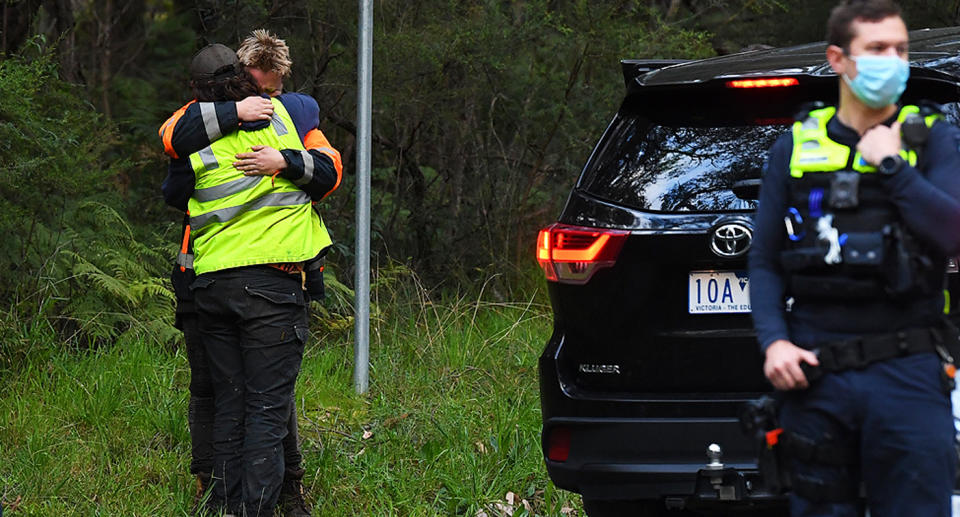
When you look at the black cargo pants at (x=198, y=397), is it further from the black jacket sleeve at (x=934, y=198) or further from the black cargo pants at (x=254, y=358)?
the black jacket sleeve at (x=934, y=198)

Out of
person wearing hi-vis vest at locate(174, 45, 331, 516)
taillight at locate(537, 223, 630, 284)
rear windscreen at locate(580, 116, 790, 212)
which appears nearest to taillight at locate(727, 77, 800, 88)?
rear windscreen at locate(580, 116, 790, 212)

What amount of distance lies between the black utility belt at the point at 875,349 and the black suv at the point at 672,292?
115 centimetres

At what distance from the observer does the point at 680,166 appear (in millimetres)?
4387

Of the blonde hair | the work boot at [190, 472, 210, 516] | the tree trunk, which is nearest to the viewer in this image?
the blonde hair

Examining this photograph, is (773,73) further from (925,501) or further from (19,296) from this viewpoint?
(19,296)

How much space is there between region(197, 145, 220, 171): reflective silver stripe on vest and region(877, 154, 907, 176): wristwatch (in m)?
2.82

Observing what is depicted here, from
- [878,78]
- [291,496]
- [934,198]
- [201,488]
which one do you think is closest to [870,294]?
[934,198]

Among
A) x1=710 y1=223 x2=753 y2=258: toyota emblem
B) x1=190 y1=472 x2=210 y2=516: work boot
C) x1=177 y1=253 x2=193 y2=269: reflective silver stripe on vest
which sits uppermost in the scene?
x1=710 y1=223 x2=753 y2=258: toyota emblem

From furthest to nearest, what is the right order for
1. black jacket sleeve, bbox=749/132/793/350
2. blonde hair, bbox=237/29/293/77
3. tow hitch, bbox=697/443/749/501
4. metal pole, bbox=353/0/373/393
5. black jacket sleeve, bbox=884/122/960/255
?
metal pole, bbox=353/0/373/393, blonde hair, bbox=237/29/293/77, tow hitch, bbox=697/443/749/501, black jacket sleeve, bbox=749/132/793/350, black jacket sleeve, bbox=884/122/960/255

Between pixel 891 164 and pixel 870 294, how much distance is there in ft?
1.02

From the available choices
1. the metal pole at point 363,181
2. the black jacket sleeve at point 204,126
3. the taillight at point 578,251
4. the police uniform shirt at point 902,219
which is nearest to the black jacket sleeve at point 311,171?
the black jacket sleeve at point 204,126

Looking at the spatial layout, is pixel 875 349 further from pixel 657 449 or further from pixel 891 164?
pixel 657 449

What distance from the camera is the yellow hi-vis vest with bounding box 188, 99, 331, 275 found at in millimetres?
4957

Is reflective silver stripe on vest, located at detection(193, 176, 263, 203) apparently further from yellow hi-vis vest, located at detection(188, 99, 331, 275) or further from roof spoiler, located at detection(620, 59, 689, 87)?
roof spoiler, located at detection(620, 59, 689, 87)
